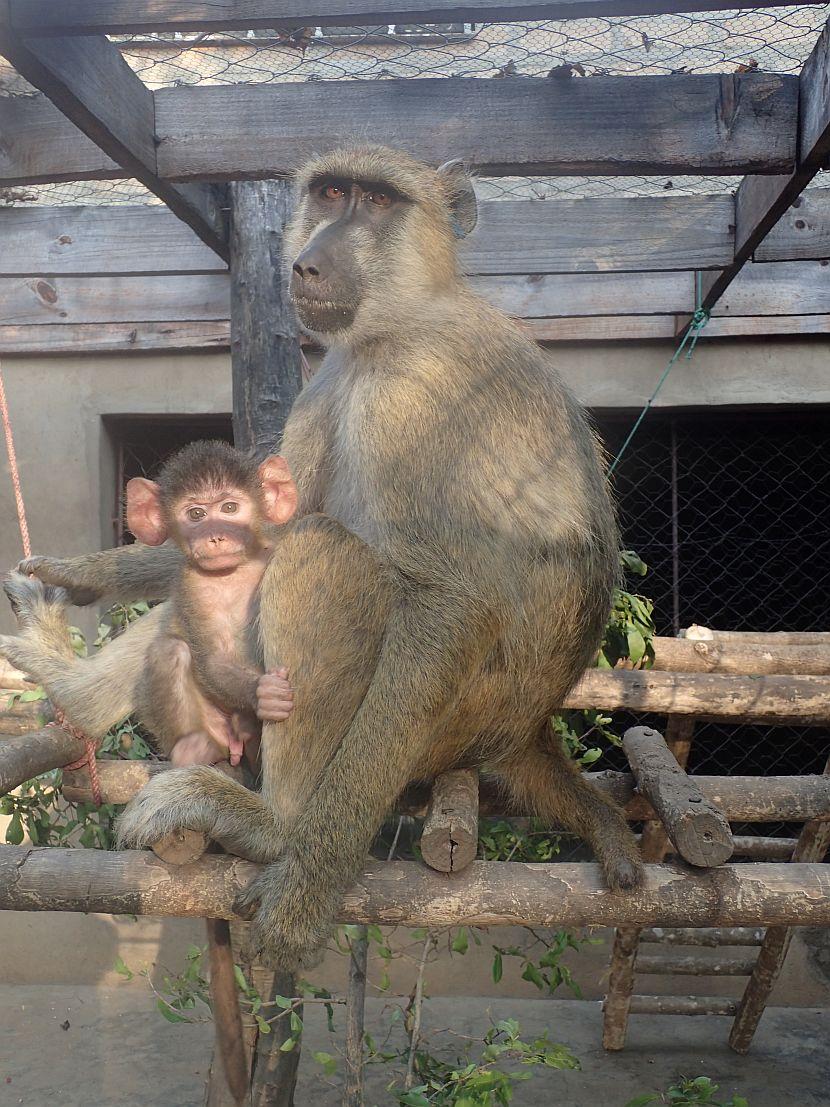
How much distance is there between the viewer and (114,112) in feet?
11.2

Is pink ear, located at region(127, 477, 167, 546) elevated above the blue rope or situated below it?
below

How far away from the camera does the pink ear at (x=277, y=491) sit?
3125 millimetres

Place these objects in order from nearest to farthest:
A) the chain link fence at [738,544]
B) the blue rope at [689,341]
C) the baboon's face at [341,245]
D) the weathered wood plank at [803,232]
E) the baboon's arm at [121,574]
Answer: the baboon's face at [341,245] → the baboon's arm at [121,574] → the weathered wood plank at [803,232] → the blue rope at [689,341] → the chain link fence at [738,544]

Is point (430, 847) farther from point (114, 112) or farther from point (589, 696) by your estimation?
point (114, 112)

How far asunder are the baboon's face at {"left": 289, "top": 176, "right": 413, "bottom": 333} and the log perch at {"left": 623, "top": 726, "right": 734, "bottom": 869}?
167cm

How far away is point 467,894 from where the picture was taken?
2.55m

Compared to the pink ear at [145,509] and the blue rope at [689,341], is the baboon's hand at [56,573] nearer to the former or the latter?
the pink ear at [145,509]

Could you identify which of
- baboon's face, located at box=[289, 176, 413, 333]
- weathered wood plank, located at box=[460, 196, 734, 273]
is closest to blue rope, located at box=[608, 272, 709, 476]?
weathered wood plank, located at box=[460, 196, 734, 273]

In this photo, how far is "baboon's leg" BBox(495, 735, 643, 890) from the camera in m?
3.10

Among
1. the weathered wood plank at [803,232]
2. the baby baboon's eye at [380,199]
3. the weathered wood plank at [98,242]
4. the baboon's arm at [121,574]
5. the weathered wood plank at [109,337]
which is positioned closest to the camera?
the baby baboon's eye at [380,199]

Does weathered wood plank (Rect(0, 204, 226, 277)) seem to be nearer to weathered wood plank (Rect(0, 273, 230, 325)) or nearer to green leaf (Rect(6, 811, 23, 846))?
weathered wood plank (Rect(0, 273, 230, 325))

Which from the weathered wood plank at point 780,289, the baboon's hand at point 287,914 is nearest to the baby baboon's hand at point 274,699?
the baboon's hand at point 287,914

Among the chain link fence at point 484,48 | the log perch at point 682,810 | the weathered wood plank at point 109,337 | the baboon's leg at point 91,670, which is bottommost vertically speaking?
the log perch at point 682,810

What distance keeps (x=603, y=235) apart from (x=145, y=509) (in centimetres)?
283
